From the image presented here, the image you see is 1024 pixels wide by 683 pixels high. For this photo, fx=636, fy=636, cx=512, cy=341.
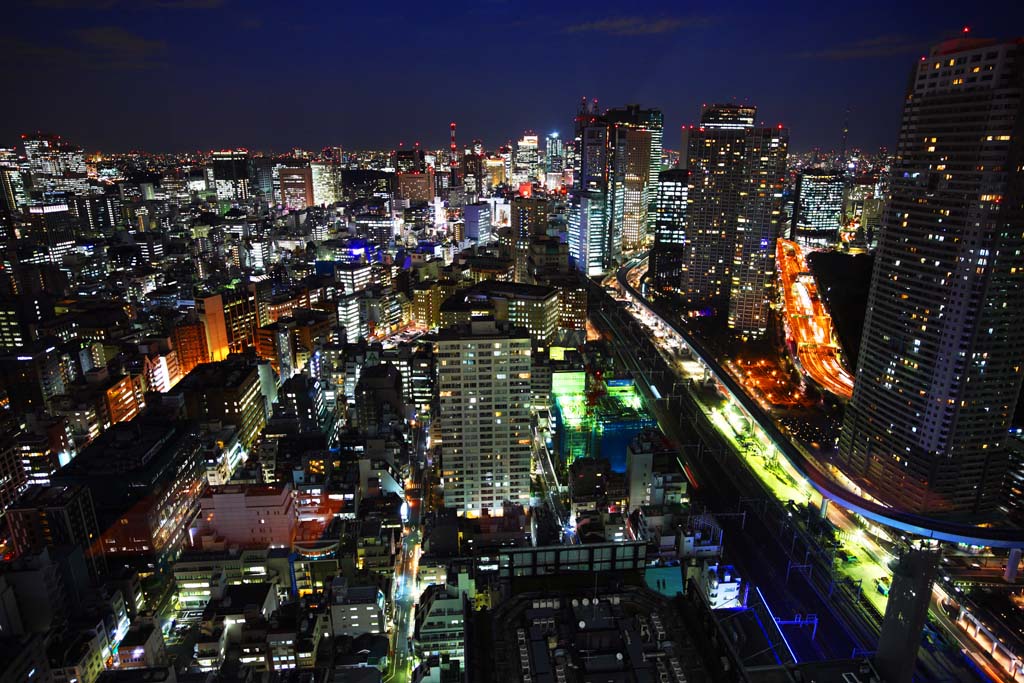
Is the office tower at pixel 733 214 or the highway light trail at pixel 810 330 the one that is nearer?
the highway light trail at pixel 810 330

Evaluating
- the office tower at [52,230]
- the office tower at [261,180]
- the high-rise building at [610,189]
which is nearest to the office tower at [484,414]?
the high-rise building at [610,189]

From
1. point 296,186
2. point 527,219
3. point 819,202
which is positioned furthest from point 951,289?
point 296,186

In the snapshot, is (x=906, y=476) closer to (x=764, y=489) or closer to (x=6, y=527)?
(x=764, y=489)

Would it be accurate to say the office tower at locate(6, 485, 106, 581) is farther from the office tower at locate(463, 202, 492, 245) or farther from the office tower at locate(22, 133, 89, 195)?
the office tower at locate(22, 133, 89, 195)

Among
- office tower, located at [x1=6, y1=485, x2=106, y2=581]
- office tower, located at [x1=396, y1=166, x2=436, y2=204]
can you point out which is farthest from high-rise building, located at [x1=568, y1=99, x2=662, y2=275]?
office tower, located at [x1=6, y1=485, x2=106, y2=581]

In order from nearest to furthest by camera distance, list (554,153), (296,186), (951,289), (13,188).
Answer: (951,289), (13,188), (296,186), (554,153)

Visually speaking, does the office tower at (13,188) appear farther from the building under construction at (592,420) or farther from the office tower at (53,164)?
the building under construction at (592,420)

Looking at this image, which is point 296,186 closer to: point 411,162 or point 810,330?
point 411,162
